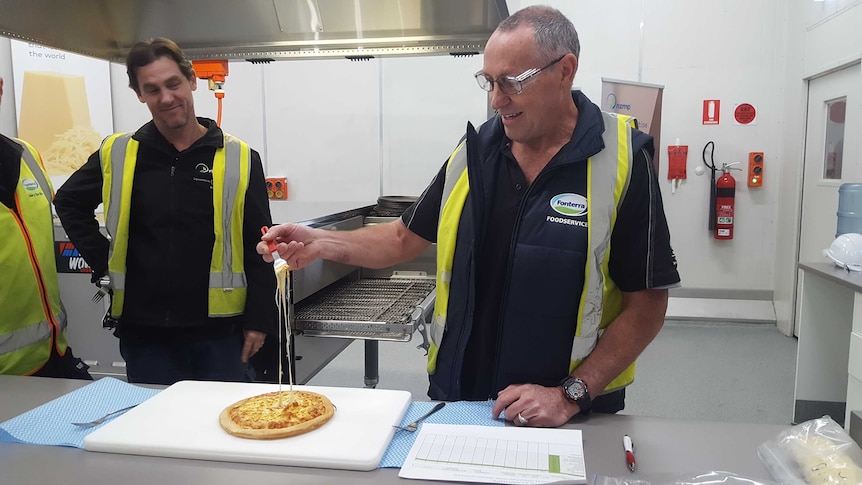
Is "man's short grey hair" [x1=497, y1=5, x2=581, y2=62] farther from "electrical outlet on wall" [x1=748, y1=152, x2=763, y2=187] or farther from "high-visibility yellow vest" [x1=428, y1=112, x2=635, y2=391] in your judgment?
"electrical outlet on wall" [x1=748, y1=152, x2=763, y2=187]

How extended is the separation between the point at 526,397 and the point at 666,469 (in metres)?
0.28

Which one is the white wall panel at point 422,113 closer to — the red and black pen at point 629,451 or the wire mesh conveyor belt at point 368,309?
the wire mesh conveyor belt at point 368,309

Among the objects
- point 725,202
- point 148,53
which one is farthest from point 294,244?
point 725,202

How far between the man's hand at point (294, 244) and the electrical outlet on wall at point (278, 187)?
3.54 m

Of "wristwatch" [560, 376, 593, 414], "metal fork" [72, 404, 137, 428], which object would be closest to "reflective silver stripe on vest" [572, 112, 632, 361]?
"wristwatch" [560, 376, 593, 414]

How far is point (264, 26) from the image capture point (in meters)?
1.97

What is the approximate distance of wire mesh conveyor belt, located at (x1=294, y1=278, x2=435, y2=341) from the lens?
76.8 inches

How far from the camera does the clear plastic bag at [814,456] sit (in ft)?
3.03

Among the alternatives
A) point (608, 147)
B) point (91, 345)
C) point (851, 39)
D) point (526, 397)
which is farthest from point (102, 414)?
point (851, 39)

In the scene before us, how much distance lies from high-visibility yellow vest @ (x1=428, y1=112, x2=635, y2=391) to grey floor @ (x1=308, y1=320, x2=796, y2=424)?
7.15 ft

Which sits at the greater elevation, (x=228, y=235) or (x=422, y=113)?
(x=422, y=113)

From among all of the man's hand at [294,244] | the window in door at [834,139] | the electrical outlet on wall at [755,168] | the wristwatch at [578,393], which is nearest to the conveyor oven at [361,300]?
the man's hand at [294,244]

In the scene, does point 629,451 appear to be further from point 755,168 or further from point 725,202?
point 755,168

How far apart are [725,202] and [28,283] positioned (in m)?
4.74
